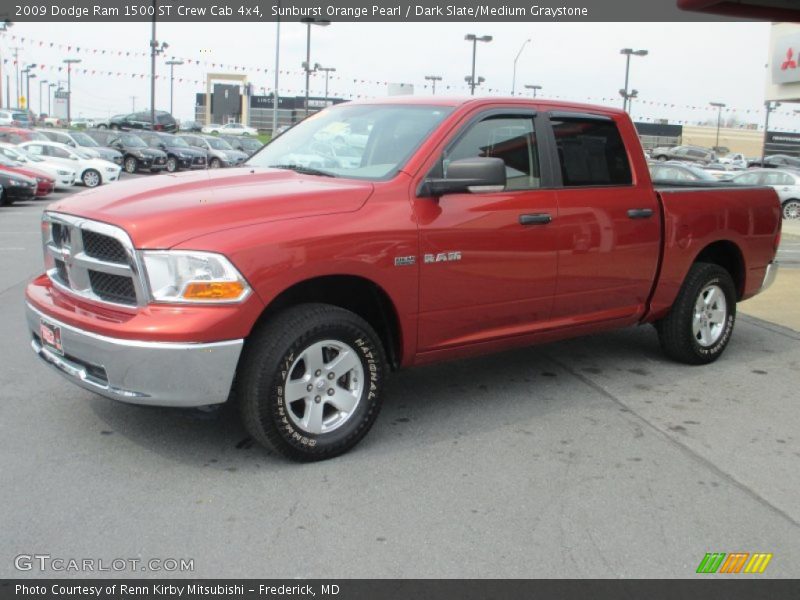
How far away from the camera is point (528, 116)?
5105mm

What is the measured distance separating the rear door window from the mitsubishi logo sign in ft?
83.3

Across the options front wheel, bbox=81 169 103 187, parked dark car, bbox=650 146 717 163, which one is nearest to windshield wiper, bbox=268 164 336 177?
front wheel, bbox=81 169 103 187

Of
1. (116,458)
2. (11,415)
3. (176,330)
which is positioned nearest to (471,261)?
(176,330)

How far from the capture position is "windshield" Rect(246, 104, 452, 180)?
462 cm

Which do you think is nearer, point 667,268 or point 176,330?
point 176,330

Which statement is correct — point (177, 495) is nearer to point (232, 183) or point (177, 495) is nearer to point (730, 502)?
point (232, 183)

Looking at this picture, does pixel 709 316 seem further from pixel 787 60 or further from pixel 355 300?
pixel 787 60

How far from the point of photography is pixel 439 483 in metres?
3.94

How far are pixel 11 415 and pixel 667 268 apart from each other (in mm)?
4466

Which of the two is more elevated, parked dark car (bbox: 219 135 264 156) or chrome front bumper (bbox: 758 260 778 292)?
parked dark car (bbox: 219 135 264 156)

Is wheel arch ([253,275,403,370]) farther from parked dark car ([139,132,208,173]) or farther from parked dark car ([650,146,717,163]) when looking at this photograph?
parked dark car ([650,146,717,163])
